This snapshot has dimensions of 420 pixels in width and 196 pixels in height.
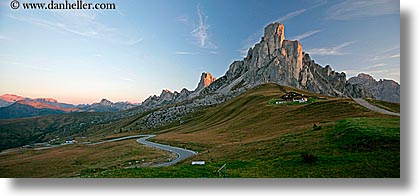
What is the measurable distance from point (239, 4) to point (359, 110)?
16.1 metres

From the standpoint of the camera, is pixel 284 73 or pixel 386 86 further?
pixel 284 73

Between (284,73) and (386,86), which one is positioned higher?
(284,73)

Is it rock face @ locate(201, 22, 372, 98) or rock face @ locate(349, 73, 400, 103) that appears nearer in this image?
rock face @ locate(349, 73, 400, 103)

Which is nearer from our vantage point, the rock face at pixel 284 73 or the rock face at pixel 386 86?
the rock face at pixel 386 86

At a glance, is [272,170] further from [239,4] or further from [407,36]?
[239,4]

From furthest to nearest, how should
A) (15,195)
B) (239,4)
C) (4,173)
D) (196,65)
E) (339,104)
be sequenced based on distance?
(339,104)
(196,65)
(239,4)
(4,173)
(15,195)

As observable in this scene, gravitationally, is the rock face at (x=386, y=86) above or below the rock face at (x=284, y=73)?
below

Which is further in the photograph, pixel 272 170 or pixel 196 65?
pixel 196 65

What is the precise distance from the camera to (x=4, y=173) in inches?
594

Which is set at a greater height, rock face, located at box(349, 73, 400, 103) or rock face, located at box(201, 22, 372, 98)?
rock face, located at box(201, 22, 372, 98)

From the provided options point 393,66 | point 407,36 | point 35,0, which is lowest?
point 393,66

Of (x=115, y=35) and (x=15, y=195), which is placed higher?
(x=115, y=35)

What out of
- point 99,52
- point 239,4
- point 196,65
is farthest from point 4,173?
point 239,4

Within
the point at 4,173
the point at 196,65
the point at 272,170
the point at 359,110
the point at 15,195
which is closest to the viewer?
the point at 272,170
